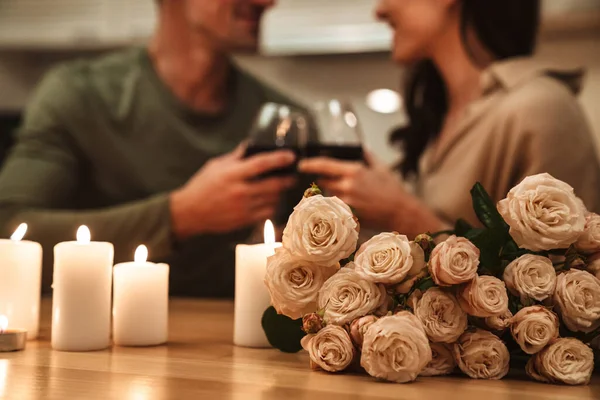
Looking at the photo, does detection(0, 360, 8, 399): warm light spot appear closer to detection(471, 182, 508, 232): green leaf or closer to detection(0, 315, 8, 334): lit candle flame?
detection(0, 315, 8, 334): lit candle flame

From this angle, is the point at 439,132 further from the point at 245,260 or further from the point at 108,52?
the point at 108,52

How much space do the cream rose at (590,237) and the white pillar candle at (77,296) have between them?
55 cm

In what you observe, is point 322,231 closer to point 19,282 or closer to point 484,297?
point 484,297

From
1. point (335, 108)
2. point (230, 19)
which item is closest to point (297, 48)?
point (230, 19)

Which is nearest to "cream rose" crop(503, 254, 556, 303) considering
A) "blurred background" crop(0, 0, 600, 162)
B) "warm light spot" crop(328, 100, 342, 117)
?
"warm light spot" crop(328, 100, 342, 117)

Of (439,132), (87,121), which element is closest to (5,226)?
(87,121)

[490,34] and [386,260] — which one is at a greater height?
[490,34]

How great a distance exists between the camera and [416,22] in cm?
168

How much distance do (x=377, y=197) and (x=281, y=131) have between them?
10.2 inches

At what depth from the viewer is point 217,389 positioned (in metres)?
0.63

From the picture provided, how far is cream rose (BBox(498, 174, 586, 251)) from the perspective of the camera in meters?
0.68

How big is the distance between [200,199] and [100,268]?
73 cm

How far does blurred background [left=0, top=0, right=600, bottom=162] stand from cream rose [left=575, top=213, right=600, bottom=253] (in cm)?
178

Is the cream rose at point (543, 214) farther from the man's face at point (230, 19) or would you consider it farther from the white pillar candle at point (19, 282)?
the man's face at point (230, 19)
